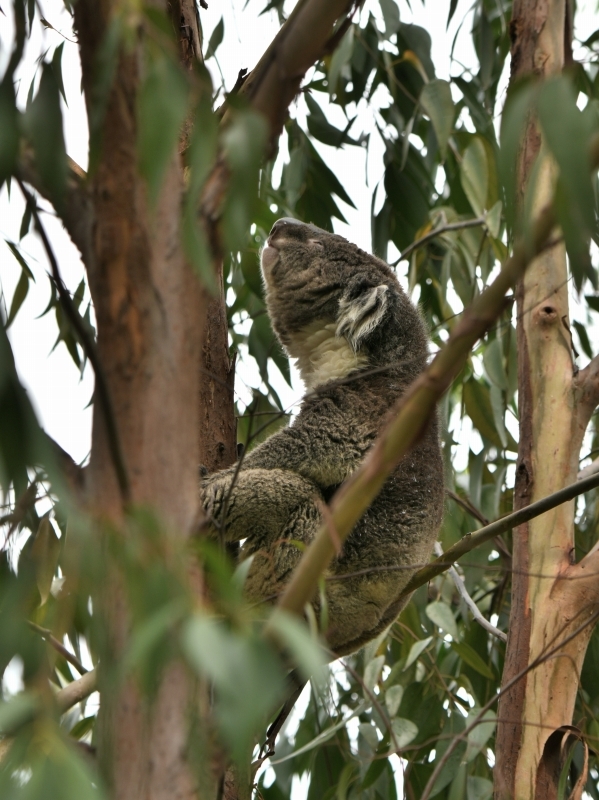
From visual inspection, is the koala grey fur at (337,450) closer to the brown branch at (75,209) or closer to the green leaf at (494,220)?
the green leaf at (494,220)

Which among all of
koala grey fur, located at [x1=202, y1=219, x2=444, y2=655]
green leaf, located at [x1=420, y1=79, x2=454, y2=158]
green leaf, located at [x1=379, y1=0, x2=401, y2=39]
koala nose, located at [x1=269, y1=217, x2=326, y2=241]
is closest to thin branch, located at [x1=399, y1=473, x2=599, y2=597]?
koala grey fur, located at [x1=202, y1=219, x2=444, y2=655]

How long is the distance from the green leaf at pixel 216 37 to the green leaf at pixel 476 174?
2.87 ft

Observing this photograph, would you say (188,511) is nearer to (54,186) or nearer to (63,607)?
(63,607)

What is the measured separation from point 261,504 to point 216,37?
1730mm

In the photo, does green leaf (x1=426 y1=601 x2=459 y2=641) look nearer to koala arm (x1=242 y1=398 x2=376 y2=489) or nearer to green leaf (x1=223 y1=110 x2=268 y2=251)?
koala arm (x1=242 y1=398 x2=376 y2=489)

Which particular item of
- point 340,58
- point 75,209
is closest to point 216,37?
point 340,58

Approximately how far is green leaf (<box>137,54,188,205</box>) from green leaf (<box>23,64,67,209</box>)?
8 cm

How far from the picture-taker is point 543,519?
90.4 inches

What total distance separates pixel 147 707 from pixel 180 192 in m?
0.47

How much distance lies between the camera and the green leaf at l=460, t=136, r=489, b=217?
10.2 ft

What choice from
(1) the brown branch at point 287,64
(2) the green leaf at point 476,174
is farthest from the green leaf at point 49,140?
(2) the green leaf at point 476,174

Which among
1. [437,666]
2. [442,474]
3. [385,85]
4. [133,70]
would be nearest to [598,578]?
[442,474]

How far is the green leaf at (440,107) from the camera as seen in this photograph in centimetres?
295

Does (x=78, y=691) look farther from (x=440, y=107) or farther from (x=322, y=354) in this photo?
(x=440, y=107)
